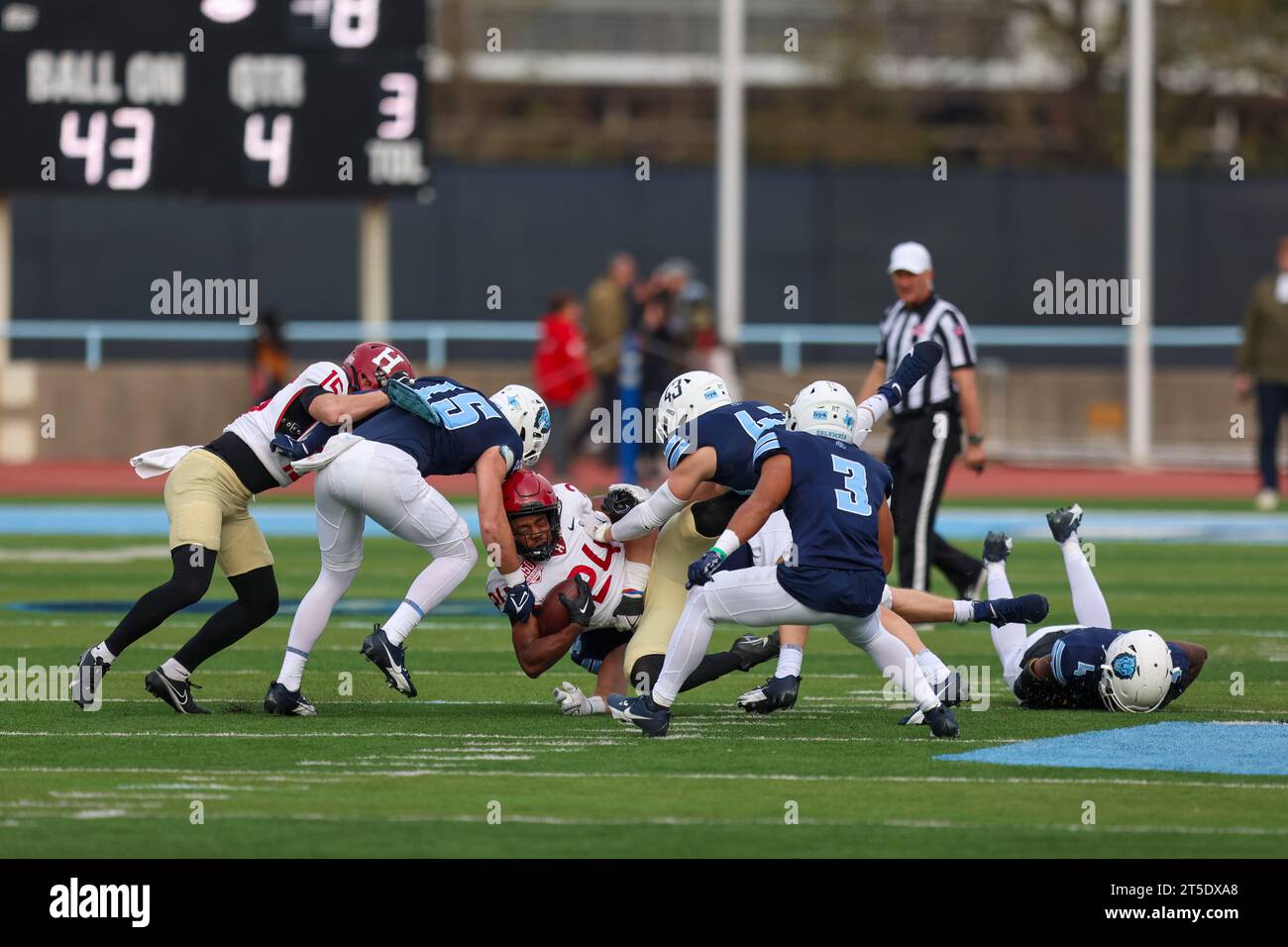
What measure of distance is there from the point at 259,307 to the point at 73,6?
7.05m

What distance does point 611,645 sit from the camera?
9.52 meters

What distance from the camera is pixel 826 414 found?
29.6 ft

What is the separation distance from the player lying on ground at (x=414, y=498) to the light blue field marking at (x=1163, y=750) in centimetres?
196

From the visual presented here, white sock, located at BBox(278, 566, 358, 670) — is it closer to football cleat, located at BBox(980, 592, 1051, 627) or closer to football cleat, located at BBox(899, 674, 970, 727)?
football cleat, located at BBox(899, 674, 970, 727)

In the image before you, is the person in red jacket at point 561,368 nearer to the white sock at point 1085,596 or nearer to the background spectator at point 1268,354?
the background spectator at point 1268,354

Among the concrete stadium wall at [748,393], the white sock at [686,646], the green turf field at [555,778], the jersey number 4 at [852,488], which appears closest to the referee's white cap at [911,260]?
the green turf field at [555,778]

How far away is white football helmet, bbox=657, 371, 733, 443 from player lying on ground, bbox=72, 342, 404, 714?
1139 millimetres

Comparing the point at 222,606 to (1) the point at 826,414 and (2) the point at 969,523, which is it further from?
(2) the point at 969,523

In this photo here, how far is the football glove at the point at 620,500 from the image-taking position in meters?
9.14

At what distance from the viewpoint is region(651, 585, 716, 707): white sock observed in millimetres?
8438

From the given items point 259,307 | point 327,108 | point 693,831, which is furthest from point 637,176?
point 693,831

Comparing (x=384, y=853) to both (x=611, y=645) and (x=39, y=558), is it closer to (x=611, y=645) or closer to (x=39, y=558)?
(x=611, y=645)

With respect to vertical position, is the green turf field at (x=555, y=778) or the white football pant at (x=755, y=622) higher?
the white football pant at (x=755, y=622)

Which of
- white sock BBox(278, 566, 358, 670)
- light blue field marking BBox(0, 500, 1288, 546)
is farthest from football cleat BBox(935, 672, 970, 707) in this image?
light blue field marking BBox(0, 500, 1288, 546)
